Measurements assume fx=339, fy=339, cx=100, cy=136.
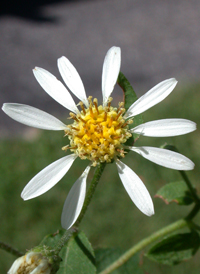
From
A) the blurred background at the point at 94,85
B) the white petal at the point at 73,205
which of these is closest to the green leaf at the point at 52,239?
the white petal at the point at 73,205

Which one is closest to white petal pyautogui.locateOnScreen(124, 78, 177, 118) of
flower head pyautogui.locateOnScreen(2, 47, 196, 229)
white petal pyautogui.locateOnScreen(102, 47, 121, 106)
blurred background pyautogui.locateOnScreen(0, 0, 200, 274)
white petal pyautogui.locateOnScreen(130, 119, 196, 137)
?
flower head pyautogui.locateOnScreen(2, 47, 196, 229)

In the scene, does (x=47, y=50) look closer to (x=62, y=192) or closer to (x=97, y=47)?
(x=97, y=47)

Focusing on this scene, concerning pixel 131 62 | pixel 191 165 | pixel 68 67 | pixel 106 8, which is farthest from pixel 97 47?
pixel 191 165

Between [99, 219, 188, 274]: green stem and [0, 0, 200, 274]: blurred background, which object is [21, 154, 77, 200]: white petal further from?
[0, 0, 200, 274]: blurred background

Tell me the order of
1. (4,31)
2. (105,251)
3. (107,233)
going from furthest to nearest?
1. (4,31)
2. (107,233)
3. (105,251)

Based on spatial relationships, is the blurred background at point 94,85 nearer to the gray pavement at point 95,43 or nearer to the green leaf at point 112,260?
the gray pavement at point 95,43

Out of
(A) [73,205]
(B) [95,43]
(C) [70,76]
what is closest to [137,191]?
(A) [73,205]
